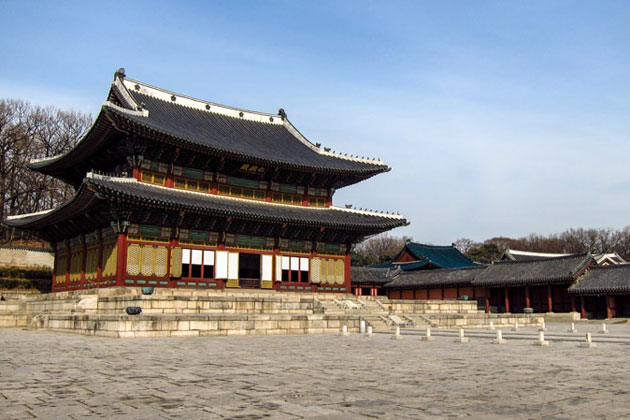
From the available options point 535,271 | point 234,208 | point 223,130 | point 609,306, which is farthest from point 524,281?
point 223,130

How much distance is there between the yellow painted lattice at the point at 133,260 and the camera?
30.2 meters

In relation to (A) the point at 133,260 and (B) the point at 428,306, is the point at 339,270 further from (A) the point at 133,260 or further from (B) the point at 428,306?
(A) the point at 133,260

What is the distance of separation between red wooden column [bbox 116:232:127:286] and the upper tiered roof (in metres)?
5.99

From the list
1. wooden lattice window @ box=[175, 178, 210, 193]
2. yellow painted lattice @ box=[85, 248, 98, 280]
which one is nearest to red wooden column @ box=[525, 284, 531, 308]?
wooden lattice window @ box=[175, 178, 210, 193]

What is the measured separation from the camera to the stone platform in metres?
21.3

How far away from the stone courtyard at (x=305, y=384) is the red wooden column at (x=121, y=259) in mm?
13920

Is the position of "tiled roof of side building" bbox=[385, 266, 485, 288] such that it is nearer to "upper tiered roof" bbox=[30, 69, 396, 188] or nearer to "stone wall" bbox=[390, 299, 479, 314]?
"stone wall" bbox=[390, 299, 479, 314]

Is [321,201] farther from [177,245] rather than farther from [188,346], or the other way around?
[188,346]

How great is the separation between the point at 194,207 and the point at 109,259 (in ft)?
19.3

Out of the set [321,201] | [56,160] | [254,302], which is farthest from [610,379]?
[56,160]

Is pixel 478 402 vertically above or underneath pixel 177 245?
underneath

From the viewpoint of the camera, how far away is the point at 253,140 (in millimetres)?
40812

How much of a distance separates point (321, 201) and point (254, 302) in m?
14.3

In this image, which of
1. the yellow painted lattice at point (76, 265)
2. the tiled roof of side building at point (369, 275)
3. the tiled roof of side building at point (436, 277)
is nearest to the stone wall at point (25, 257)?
the yellow painted lattice at point (76, 265)
